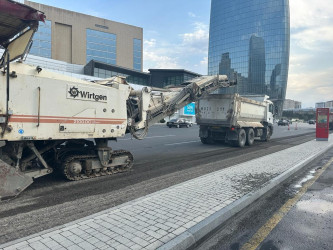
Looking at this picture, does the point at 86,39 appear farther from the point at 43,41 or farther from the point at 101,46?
the point at 43,41

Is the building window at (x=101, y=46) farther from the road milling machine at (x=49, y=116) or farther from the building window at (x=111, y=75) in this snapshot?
the road milling machine at (x=49, y=116)

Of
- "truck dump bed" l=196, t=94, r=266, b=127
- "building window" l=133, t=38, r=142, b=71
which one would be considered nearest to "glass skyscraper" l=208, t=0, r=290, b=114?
"building window" l=133, t=38, r=142, b=71

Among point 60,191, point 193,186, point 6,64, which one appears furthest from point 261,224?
point 6,64

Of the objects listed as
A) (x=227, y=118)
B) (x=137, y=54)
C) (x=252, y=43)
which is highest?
(x=252, y=43)

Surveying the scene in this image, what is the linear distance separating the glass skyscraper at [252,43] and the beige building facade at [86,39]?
47843mm

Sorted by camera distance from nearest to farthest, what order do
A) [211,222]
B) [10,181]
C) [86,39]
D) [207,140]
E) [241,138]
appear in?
[211,222] → [10,181] → [241,138] → [207,140] → [86,39]

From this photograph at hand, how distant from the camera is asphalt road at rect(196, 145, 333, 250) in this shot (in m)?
3.52

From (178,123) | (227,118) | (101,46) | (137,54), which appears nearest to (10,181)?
(227,118)

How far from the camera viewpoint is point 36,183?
239 inches

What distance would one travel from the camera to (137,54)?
65.0 m

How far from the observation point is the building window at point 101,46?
186 ft

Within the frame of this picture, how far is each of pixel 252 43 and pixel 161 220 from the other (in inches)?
4611

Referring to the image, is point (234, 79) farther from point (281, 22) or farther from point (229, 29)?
point (229, 29)

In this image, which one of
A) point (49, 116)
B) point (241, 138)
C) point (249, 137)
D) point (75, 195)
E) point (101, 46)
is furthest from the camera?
point (101, 46)
